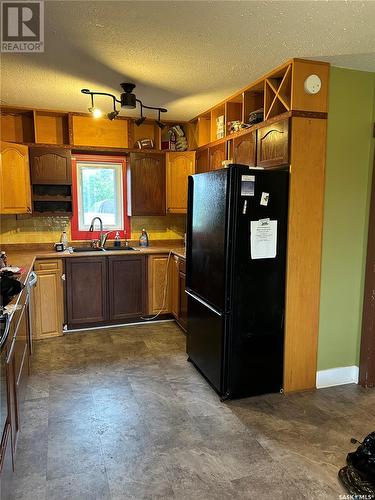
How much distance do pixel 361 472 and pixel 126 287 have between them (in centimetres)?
298

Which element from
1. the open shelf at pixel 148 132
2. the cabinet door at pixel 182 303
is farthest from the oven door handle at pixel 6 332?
the open shelf at pixel 148 132

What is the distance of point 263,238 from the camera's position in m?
2.62

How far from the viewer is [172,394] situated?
282 centimetres

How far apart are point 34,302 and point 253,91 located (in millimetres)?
3007

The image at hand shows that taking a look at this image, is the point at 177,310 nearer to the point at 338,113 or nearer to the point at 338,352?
the point at 338,352

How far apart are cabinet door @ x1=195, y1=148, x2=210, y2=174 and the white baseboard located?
245 cm

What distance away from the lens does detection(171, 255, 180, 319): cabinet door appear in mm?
4223

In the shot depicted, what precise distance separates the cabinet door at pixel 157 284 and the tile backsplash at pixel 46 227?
625 millimetres

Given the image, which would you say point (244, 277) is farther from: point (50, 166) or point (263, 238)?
point (50, 166)

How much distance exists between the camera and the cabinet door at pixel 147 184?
442cm

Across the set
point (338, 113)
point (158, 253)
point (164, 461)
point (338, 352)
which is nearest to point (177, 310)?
point (158, 253)

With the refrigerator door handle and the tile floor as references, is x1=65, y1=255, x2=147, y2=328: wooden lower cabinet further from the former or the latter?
the refrigerator door handle

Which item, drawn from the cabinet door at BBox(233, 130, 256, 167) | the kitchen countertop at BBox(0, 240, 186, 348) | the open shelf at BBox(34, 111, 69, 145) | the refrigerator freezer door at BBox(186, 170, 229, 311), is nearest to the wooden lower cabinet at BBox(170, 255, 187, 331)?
the kitchen countertop at BBox(0, 240, 186, 348)

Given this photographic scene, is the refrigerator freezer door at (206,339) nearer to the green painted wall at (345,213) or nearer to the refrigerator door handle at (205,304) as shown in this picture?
the refrigerator door handle at (205,304)
